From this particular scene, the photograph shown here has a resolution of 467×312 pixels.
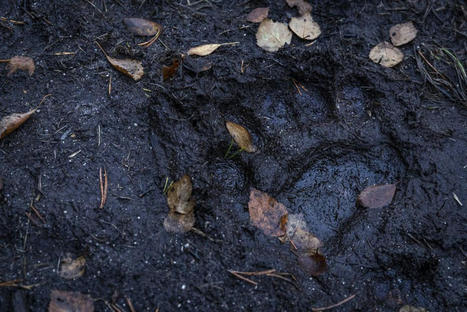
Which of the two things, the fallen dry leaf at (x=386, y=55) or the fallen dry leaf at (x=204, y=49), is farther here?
the fallen dry leaf at (x=386, y=55)

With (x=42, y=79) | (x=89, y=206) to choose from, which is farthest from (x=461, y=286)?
(x=42, y=79)

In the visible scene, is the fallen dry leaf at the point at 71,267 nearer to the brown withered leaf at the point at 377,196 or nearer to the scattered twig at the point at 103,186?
the scattered twig at the point at 103,186

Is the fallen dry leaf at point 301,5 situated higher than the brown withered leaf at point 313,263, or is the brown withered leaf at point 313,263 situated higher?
the fallen dry leaf at point 301,5

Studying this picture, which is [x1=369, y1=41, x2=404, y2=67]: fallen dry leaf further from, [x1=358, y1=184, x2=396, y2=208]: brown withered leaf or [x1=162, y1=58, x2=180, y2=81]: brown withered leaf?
[x1=162, y1=58, x2=180, y2=81]: brown withered leaf

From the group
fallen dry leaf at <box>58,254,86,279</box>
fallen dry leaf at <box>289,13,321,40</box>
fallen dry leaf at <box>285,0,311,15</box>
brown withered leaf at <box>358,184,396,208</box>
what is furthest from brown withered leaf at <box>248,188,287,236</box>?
fallen dry leaf at <box>285,0,311,15</box>

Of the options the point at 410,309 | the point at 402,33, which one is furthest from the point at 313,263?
the point at 402,33

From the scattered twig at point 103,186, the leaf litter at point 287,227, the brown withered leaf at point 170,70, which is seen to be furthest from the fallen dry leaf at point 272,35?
the scattered twig at point 103,186

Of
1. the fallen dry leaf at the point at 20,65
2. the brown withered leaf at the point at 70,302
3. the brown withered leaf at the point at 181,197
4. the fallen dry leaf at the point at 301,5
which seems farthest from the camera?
the fallen dry leaf at the point at 301,5

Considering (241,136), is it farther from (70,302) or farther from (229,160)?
(70,302)
